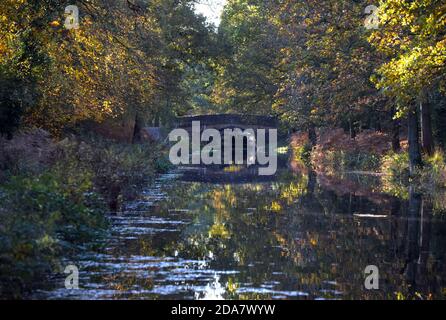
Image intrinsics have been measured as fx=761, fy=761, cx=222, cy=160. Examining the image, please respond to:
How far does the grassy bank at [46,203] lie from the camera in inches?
405

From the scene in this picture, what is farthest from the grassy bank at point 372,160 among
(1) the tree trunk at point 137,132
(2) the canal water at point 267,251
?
(1) the tree trunk at point 137,132

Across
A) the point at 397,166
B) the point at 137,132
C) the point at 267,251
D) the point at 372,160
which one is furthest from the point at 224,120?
the point at 267,251

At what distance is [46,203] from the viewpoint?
43.1ft

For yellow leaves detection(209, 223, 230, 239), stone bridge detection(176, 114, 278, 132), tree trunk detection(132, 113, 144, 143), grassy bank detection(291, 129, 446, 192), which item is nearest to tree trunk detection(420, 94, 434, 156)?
grassy bank detection(291, 129, 446, 192)

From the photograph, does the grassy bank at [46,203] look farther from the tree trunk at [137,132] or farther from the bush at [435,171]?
the tree trunk at [137,132]

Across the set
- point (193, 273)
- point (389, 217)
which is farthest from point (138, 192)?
point (193, 273)

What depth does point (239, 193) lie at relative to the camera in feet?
96.6

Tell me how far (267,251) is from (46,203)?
4162 mm

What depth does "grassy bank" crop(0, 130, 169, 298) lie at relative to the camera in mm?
10281

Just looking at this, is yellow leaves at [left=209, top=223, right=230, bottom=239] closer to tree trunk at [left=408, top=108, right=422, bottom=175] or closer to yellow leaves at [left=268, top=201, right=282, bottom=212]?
yellow leaves at [left=268, top=201, right=282, bottom=212]

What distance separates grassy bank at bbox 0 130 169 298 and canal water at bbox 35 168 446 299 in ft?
1.19

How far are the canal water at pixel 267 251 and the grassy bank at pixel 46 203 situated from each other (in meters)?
0.36

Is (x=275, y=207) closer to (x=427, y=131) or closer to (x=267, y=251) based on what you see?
(x=267, y=251)
